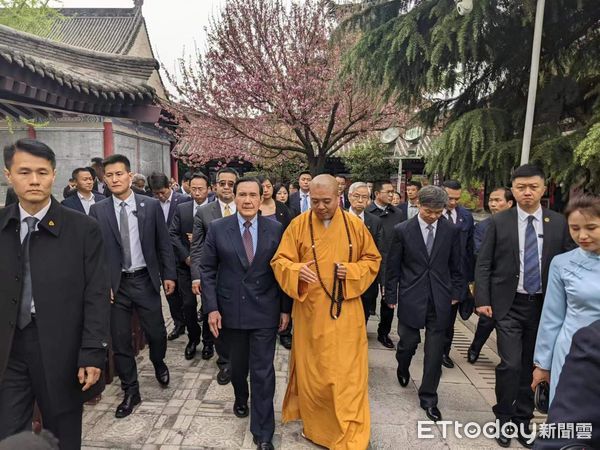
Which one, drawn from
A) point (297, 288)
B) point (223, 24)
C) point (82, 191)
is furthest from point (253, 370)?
point (223, 24)

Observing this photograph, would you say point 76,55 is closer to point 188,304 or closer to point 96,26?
point 188,304

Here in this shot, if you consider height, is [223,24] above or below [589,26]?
above

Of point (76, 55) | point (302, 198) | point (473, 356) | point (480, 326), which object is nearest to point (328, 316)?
point (480, 326)

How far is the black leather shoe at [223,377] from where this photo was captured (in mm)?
4128

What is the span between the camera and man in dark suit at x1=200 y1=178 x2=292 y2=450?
314 centimetres

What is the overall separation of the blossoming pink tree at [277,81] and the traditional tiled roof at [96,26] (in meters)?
16.4

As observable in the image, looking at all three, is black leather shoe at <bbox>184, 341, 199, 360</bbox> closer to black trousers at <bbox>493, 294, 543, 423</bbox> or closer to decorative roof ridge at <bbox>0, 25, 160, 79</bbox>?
black trousers at <bbox>493, 294, 543, 423</bbox>

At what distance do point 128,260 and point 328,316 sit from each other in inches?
72.0

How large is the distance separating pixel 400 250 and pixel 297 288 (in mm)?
1333

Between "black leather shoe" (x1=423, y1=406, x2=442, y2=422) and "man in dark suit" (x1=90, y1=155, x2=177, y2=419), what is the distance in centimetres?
249

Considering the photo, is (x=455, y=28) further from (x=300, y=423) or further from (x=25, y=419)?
(x=25, y=419)

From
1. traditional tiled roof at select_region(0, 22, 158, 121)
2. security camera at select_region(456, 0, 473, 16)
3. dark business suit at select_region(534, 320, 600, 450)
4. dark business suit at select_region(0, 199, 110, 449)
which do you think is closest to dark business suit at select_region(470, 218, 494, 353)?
security camera at select_region(456, 0, 473, 16)

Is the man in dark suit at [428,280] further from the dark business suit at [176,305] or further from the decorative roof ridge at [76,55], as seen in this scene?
the decorative roof ridge at [76,55]

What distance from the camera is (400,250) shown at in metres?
3.93
